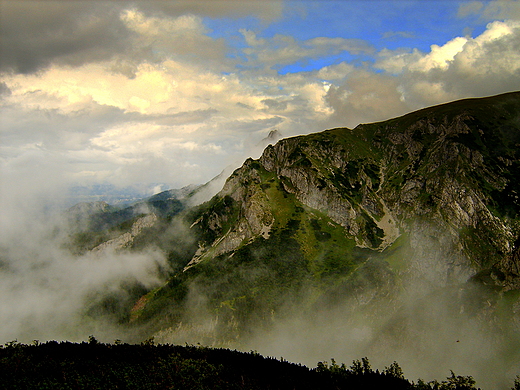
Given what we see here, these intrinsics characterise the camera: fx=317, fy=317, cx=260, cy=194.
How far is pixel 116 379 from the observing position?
124 m

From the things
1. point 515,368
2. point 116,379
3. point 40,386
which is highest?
point 40,386

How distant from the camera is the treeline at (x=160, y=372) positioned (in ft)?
384

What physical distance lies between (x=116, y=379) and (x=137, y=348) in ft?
135

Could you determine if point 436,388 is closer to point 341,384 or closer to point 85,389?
point 341,384

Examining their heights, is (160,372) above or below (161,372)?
above

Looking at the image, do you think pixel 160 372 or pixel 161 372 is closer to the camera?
pixel 160 372

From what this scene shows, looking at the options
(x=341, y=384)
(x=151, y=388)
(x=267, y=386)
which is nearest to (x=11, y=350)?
(x=151, y=388)

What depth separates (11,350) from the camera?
5384 inches

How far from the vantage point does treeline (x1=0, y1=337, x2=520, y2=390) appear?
117 metres

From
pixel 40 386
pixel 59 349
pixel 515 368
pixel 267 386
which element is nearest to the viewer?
pixel 40 386

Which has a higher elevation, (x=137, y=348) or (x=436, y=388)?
(x=137, y=348)

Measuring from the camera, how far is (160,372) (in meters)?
133

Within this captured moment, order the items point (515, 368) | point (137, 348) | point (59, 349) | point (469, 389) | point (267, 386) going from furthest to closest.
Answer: point (515, 368), point (137, 348), point (59, 349), point (267, 386), point (469, 389)

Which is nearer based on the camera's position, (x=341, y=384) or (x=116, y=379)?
(x=116, y=379)
